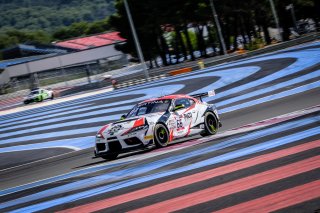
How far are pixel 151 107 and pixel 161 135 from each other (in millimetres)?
1022

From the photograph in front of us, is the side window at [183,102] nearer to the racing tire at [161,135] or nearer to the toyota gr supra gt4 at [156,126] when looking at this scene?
the toyota gr supra gt4 at [156,126]

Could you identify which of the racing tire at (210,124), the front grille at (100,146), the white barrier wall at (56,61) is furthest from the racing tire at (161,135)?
the white barrier wall at (56,61)

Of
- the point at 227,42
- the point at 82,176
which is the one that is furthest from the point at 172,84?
the point at 227,42

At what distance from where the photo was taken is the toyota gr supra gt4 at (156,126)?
38.2 ft

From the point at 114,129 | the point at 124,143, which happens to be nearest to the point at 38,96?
the point at 114,129

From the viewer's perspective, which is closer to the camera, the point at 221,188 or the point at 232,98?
the point at 221,188

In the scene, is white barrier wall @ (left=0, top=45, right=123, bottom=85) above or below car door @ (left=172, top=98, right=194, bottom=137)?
above

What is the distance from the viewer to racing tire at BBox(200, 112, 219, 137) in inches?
524

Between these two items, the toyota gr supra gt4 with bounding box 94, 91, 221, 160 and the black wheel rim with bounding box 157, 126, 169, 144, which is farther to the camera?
the black wheel rim with bounding box 157, 126, 169, 144

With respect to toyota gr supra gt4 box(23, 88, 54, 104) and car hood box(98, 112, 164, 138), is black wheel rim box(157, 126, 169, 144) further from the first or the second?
toyota gr supra gt4 box(23, 88, 54, 104)

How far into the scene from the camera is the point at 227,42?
73688 millimetres

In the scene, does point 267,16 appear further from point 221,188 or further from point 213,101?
point 221,188

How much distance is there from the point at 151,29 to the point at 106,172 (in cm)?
6075

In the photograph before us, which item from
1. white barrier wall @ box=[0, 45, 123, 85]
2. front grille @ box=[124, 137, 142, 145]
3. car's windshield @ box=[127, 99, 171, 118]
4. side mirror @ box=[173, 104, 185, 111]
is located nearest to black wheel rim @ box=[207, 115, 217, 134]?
side mirror @ box=[173, 104, 185, 111]
